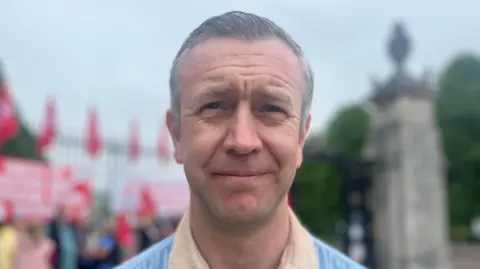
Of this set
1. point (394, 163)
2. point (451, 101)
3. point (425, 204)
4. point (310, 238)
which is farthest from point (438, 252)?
point (451, 101)

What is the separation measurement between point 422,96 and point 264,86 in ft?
26.4

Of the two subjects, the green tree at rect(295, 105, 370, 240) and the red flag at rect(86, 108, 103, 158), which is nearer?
the red flag at rect(86, 108, 103, 158)

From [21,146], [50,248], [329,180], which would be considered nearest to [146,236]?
[50,248]

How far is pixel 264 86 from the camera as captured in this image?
1.36 m

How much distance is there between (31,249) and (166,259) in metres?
5.32

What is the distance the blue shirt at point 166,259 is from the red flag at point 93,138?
37.7 feet

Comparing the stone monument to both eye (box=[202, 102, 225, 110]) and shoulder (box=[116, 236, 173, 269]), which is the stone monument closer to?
shoulder (box=[116, 236, 173, 269])

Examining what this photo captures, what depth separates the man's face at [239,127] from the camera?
4.36ft

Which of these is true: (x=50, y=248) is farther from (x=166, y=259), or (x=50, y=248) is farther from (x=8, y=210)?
(x=166, y=259)

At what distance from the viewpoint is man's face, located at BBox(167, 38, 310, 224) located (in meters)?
1.33

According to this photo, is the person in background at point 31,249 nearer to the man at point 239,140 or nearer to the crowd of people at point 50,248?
the crowd of people at point 50,248

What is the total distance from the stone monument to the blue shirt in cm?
731

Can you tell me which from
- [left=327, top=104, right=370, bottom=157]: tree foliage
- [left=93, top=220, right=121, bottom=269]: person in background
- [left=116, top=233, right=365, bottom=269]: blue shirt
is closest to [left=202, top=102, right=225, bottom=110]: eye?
[left=116, top=233, right=365, bottom=269]: blue shirt

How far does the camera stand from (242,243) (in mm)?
1417
